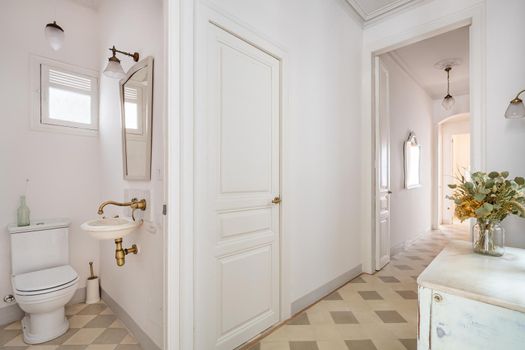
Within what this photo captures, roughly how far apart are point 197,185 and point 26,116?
6.90 ft

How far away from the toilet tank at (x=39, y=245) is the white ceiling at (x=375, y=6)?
3.81 meters

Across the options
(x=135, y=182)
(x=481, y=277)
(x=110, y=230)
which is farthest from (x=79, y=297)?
(x=481, y=277)

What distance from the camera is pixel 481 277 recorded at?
1.11 metres

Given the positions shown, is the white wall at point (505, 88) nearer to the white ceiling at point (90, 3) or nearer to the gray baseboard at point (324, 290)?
the gray baseboard at point (324, 290)

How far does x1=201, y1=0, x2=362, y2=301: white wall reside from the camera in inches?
83.4

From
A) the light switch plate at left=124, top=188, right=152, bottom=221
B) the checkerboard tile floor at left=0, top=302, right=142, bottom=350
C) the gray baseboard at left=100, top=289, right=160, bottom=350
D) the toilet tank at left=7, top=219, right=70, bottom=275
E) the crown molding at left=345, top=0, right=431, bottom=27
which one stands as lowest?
the checkerboard tile floor at left=0, top=302, right=142, bottom=350

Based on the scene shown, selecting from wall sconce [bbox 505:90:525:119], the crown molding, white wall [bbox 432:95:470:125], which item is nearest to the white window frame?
the crown molding

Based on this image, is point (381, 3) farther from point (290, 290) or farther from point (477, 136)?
point (290, 290)

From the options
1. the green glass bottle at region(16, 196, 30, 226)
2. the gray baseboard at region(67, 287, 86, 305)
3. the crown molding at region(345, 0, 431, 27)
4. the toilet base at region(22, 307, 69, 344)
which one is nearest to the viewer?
the toilet base at region(22, 307, 69, 344)

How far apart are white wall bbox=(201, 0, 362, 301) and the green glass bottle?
2313mm

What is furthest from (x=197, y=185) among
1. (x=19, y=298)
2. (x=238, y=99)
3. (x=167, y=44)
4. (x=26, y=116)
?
(x=26, y=116)

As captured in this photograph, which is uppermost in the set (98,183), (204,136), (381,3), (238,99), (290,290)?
(381,3)

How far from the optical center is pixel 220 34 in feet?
5.41

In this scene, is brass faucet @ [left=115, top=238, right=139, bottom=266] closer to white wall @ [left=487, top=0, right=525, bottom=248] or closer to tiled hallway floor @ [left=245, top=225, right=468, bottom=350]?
tiled hallway floor @ [left=245, top=225, right=468, bottom=350]
